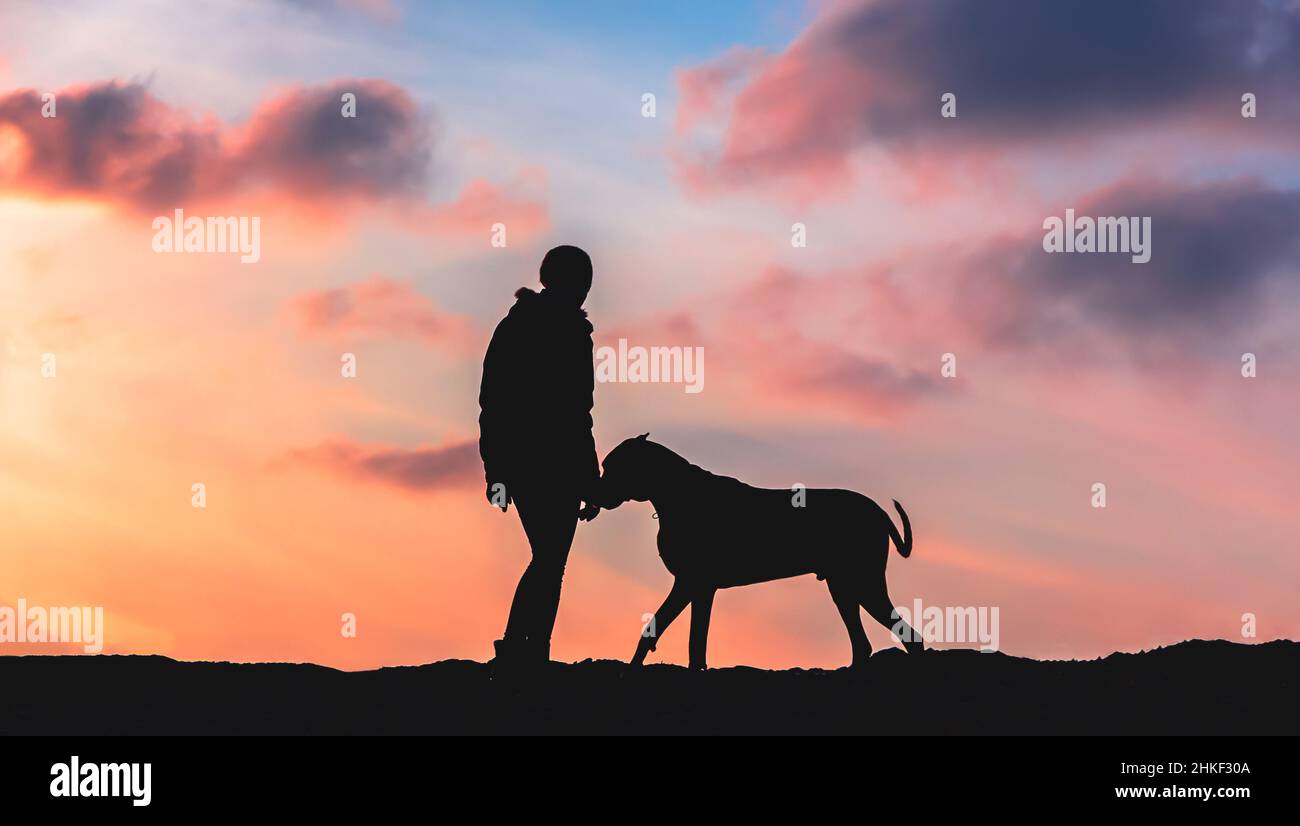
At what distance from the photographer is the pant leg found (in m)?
9.10

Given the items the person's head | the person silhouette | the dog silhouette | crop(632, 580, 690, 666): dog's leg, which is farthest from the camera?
the dog silhouette

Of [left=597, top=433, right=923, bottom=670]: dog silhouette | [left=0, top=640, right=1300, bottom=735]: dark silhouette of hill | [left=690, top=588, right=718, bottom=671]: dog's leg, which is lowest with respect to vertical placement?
[left=0, top=640, right=1300, bottom=735]: dark silhouette of hill

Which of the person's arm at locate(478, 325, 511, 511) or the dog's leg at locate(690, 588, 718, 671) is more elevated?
the person's arm at locate(478, 325, 511, 511)

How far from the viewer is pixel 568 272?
30.6 feet

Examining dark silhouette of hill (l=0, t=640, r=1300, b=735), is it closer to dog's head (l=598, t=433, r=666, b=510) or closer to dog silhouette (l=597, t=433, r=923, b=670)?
dog silhouette (l=597, t=433, r=923, b=670)

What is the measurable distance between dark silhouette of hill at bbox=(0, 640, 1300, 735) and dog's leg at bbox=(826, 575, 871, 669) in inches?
30.2

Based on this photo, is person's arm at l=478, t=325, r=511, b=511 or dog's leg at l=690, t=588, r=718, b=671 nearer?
person's arm at l=478, t=325, r=511, b=511

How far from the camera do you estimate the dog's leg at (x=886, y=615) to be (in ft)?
40.2

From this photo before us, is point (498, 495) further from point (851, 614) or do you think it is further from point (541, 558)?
point (851, 614)

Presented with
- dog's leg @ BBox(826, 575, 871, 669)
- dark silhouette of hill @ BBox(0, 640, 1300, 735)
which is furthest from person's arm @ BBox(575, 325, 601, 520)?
dog's leg @ BBox(826, 575, 871, 669)

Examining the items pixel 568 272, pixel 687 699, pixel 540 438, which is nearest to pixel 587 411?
pixel 540 438
